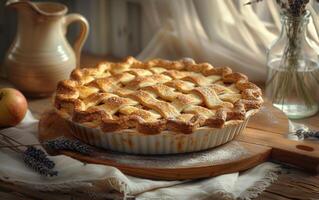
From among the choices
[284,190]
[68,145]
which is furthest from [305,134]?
[68,145]

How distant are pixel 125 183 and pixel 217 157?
0.61 ft

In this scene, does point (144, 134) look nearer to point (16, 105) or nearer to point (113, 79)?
point (113, 79)

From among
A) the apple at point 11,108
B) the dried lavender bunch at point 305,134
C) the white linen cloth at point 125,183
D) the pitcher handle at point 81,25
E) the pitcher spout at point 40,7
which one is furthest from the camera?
the pitcher handle at point 81,25

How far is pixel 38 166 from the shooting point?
1077mm

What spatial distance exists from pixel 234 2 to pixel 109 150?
62 centimetres

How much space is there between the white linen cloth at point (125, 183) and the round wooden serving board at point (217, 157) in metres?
0.02

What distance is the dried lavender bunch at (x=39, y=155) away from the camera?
1069 mm

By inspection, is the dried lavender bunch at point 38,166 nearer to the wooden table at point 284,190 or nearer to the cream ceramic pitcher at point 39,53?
the wooden table at point 284,190

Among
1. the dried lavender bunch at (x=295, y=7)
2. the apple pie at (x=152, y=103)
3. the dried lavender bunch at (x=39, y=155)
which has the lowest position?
the dried lavender bunch at (x=39, y=155)

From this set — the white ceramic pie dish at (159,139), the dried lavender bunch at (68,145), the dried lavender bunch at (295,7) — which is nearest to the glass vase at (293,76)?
the dried lavender bunch at (295,7)

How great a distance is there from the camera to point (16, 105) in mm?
1306

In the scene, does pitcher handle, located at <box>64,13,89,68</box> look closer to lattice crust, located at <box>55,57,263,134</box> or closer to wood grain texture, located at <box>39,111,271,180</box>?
lattice crust, located at <box>55,57,263,134</box>

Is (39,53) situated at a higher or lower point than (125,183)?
higher

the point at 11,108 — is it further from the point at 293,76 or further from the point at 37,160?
the point at 293,76
